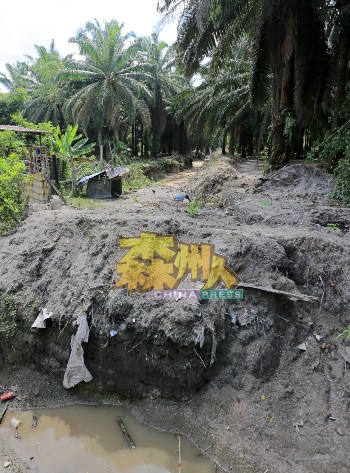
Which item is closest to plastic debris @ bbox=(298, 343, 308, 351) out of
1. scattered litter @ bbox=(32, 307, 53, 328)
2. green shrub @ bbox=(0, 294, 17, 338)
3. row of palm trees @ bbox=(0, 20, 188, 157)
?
scattered litter @ bbox=(32, 307, 53, 328)

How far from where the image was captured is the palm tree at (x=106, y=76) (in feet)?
70.8

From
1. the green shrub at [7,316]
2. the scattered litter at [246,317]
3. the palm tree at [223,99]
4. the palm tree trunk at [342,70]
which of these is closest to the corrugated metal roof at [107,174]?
the palm tree at [223,99]

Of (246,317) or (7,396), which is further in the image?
(7,396)

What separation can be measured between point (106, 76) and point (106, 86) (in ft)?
3.00

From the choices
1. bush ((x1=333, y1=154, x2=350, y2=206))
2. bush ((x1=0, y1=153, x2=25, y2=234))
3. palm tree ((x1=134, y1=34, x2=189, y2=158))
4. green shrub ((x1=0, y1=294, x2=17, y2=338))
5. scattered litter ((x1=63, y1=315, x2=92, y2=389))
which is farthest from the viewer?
palm tree ((x1=134, y1=34, x2=189, y2=158))

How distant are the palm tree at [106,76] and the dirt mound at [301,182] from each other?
13130 mm

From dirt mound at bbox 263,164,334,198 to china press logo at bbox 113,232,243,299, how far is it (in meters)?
5.68

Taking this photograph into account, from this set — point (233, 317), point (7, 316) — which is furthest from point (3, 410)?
point (233, 317)

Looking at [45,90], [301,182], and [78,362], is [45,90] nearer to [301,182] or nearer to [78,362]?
[301,182]

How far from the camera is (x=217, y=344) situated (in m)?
5.24

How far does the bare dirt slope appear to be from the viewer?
15.4ft

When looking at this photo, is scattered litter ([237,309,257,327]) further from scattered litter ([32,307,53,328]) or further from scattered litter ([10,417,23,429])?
scattered litter ([10,417,23,429])

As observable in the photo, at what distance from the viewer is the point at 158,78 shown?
2844 centimetres

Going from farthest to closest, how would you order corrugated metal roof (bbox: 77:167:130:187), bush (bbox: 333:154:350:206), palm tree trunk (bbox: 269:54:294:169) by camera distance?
corrugated metal roof (bbox: 77:167:130:187)
palm tree trunk (bbox: 269:54:294:169)
bush (bbox: 333:154:350:206)
